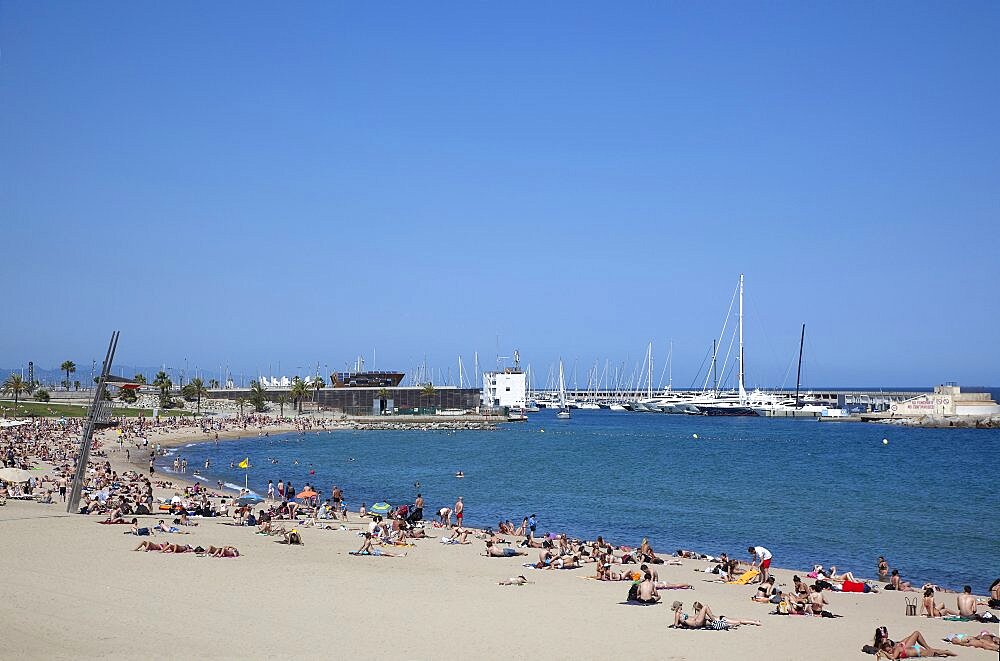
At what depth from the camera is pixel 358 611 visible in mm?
16422

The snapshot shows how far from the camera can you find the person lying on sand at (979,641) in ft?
47.8

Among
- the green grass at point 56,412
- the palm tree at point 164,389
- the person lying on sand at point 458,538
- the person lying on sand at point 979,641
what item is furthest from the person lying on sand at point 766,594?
the palm tree at point 164,389

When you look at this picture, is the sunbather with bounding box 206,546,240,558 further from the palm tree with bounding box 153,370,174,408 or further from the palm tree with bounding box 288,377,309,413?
the palm tree with bounding box 288,377,309,413

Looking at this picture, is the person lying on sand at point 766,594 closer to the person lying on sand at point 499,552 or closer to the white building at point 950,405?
the person lying on sand at point 499,552

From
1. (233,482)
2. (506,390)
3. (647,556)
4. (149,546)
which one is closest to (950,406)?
(506,390)

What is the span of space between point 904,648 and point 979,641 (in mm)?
1754

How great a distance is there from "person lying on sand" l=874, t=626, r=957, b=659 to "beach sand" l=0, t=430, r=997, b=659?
0.38 meters

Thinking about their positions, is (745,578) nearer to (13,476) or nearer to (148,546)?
(148,546)

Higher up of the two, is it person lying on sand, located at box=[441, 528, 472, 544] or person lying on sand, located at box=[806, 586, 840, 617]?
person lying on sand, located at box=[806, 586, 840, 617]

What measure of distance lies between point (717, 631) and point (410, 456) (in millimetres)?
50513

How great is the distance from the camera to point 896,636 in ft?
51.4

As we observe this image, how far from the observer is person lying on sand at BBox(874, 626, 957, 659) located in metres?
13.9

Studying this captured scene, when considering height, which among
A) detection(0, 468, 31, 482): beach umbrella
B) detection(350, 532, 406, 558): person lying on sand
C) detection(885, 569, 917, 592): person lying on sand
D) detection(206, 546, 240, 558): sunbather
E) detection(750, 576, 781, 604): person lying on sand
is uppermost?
detection(0, 468, 31, 482): beach umbrella

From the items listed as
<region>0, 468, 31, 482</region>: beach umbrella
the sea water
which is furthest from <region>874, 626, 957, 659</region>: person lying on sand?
<region>0, 468, 31, 482</region>: beach umbrella
